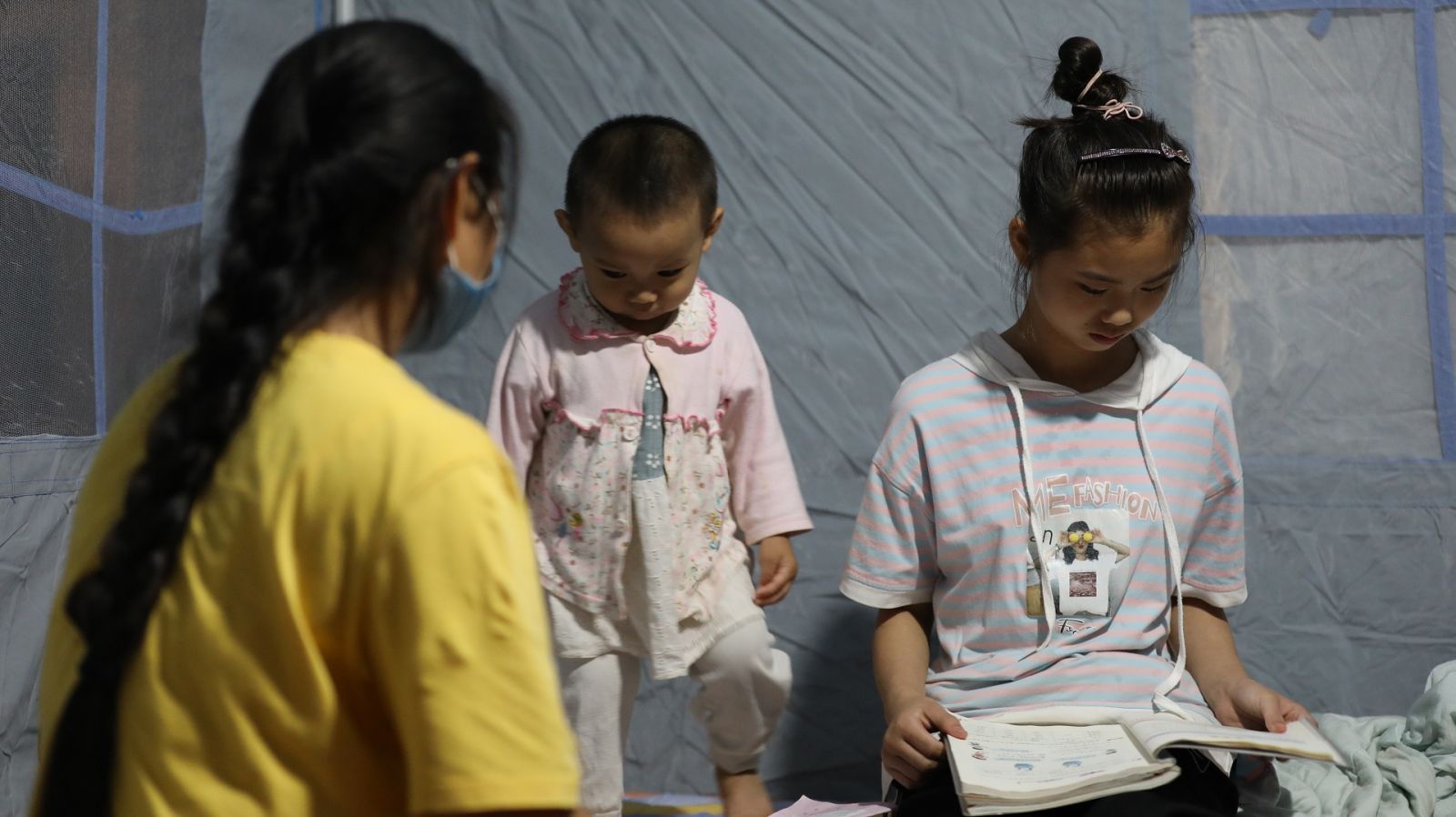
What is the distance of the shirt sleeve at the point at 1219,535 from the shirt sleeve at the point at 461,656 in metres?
1.04

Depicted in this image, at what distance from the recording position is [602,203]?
62.3 inches

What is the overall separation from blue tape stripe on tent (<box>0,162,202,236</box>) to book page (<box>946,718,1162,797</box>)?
3.65ft

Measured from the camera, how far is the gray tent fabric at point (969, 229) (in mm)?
1947

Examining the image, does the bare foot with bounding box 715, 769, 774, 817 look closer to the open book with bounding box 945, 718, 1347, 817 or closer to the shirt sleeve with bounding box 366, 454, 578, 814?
the open book with bounding box 945, 718, 1347, 817

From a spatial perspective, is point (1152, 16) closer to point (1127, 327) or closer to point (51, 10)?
point (1127, 327)

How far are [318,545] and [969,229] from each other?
1502mm

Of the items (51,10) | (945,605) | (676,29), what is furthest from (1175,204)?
(51,10)

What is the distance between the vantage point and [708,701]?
5.53ft

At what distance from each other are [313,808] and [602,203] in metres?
0.99

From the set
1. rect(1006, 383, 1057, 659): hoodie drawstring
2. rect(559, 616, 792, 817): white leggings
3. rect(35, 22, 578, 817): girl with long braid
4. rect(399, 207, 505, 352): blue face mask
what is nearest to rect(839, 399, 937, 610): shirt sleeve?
rect(1006, 383, 1057, 659): hoodie drawstring

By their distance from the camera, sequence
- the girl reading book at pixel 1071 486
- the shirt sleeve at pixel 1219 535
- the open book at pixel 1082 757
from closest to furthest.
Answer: the open book at pixel 1082 757 < the girl reading book at pixel 1071 486 < the shirt sleeve at pixel 1219 535

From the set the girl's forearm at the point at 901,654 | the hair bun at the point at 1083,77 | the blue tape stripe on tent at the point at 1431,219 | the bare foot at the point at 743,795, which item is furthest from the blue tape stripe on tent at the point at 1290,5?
the bare foot at the point at 743,795

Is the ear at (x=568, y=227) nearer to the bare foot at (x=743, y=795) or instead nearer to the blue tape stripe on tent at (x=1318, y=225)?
the bare foot at (x=743, y=795)

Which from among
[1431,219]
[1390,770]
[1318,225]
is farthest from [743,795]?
[1431,219]
